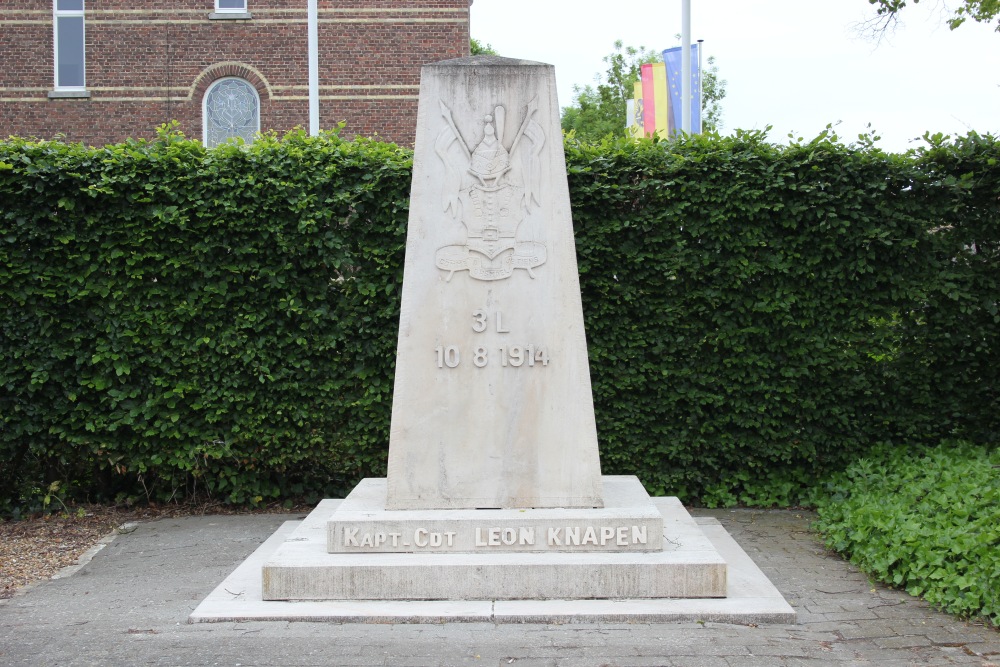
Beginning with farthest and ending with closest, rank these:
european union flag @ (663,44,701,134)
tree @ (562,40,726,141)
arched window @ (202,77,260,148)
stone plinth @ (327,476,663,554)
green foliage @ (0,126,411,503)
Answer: tree @ (562,40,726,141)
arched window @ (202,77,260,148)
european union flag @ (663,44,701,134)
green foliage @ (0,126,411,503)
stone plinth @ (327,476,663,554)

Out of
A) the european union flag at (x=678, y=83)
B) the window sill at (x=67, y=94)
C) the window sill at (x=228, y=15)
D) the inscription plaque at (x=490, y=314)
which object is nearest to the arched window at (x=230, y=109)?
the window sill at (x=228, y=15)

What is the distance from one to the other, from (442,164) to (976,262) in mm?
4842

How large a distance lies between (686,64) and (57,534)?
11.6 m

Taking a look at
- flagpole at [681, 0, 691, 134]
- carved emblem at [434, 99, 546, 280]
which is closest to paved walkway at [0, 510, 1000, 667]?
carved emblem at [434, 99, 546, 280]

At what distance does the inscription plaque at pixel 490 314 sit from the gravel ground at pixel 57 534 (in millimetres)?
2658

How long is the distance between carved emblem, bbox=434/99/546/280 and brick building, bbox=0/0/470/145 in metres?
13.9

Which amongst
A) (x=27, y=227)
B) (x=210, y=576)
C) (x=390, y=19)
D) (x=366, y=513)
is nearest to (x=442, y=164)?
(x=366, y=513)

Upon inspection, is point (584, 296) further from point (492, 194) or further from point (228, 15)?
point (228, 15)

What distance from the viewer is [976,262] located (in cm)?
771

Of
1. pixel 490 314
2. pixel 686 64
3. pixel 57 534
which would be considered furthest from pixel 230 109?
pixel 490 314

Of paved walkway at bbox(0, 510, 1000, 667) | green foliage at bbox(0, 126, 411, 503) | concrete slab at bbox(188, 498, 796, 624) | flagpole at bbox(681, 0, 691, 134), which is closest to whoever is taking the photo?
paved walkway at bbox(0, 510, 1000, 667)

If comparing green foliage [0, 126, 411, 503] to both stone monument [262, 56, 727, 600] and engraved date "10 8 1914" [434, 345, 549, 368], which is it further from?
engraved date "10 8 1914" [434, 345, 549, 368]

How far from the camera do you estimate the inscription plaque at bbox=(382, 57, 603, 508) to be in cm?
543

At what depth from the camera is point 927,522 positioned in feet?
18.7
